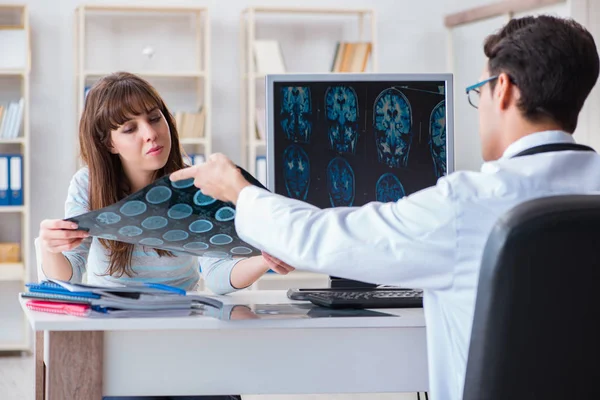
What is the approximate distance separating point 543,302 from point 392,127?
3.29ft

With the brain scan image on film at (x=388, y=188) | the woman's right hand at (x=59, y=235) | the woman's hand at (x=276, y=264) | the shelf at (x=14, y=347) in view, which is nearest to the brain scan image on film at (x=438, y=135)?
the brain scan image on film at (x=388, y=188)

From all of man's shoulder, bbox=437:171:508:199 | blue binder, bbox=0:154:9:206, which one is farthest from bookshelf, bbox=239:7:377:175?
man's shoulder, bbox=437:171:508:199

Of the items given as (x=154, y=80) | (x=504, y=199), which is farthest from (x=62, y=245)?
(x=154, y=80)

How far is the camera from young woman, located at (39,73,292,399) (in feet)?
6.40

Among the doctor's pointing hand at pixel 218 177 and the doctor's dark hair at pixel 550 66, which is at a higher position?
the doctor's dark hair at pixel 550 66

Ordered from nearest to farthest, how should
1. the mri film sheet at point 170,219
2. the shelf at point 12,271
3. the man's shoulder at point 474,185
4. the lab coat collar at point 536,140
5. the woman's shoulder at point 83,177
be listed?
the man's shoulder at point 474,185
the lab coat collar at point 536,140
the mri film sheet at point 170,219
the woman's shoulder at point 83,177
the shelf at point 12,271

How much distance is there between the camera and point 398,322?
1477 mm

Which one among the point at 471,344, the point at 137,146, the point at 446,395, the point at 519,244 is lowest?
the point at 446,395

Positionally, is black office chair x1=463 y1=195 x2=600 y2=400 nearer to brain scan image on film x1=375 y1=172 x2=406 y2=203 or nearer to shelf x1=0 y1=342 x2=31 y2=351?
brain scan image on film x1=375 y1=172 x2=406 y2=203

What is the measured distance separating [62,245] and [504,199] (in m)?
0.94

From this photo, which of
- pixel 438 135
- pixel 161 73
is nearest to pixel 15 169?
pixel 161 73

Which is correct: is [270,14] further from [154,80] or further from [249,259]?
[249,259]

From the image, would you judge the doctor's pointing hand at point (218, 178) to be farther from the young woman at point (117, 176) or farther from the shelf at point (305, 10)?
the shelf at point (305, 10)

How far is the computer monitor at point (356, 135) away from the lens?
1.91 m
